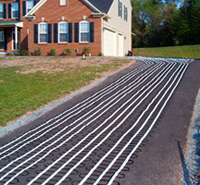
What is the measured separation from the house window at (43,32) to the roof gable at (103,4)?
14.5 ft

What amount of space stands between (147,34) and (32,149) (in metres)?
49.3

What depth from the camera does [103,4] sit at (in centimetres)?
2284

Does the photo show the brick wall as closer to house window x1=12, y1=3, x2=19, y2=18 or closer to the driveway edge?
house window x1=12, y1=3, x2=19, y2=18

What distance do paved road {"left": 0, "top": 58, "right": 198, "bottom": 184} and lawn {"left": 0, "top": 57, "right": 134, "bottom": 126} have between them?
972mm

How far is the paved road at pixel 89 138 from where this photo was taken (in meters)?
4.86

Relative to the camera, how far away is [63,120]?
806cm

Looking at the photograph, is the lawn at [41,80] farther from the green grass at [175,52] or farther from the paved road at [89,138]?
the green grass at [175,52]

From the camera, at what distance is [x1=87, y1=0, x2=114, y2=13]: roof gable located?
21.8 meters

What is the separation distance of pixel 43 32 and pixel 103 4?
577 cm

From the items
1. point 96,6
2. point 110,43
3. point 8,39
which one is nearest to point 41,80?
point 96,6

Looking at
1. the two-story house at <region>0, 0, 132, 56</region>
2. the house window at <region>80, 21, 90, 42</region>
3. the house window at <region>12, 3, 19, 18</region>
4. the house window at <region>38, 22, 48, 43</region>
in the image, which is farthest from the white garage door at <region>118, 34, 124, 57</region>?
the house window at <region>12, 3, 19, 18</region>

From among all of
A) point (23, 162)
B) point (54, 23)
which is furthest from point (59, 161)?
point (54, 23)

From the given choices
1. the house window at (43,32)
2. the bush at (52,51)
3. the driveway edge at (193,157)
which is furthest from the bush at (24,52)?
the driveway edge at (193,157)

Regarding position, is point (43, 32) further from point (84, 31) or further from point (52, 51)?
point (84, 31)
